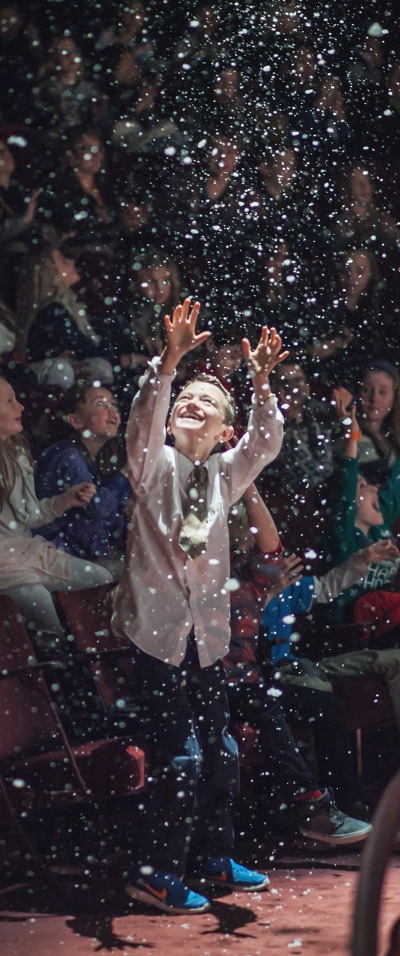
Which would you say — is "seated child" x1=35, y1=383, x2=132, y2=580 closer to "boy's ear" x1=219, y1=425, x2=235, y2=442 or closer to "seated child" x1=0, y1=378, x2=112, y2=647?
"seated child" x1=0, y1=378, x2=112, y2=647

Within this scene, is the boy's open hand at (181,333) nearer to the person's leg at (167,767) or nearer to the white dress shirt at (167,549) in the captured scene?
the white dress shirt at (167,549)

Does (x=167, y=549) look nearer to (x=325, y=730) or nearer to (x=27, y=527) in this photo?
(x=27, y=527)

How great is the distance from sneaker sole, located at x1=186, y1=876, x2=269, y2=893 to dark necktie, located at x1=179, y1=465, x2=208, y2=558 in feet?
2.56

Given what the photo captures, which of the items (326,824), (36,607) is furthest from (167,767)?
(36,607)

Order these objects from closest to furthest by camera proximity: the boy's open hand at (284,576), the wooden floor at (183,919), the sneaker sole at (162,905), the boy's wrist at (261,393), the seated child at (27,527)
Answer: the wooden floor at (183,919) → the sneaker sole at (162,905) → the boy's wrist at (261,393) → the seated child at (27,527) → the boy's open hand at (284,576)

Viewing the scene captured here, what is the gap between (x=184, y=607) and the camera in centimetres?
259

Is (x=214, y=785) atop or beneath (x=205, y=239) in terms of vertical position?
beneath

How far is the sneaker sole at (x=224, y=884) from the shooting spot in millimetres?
2648

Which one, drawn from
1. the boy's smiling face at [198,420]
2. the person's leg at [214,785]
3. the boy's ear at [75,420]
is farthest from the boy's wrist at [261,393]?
the boy's ear at [75,420]

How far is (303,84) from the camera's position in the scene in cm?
516

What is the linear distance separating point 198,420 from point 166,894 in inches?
42.7

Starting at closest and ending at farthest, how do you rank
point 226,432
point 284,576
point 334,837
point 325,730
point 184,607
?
1. point 184,607
2. point 226,432
3. point 334,837
4. point 325,730
5. point 284,576

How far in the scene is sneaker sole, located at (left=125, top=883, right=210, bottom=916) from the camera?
2459mm

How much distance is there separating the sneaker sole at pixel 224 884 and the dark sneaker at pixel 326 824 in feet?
1.37
